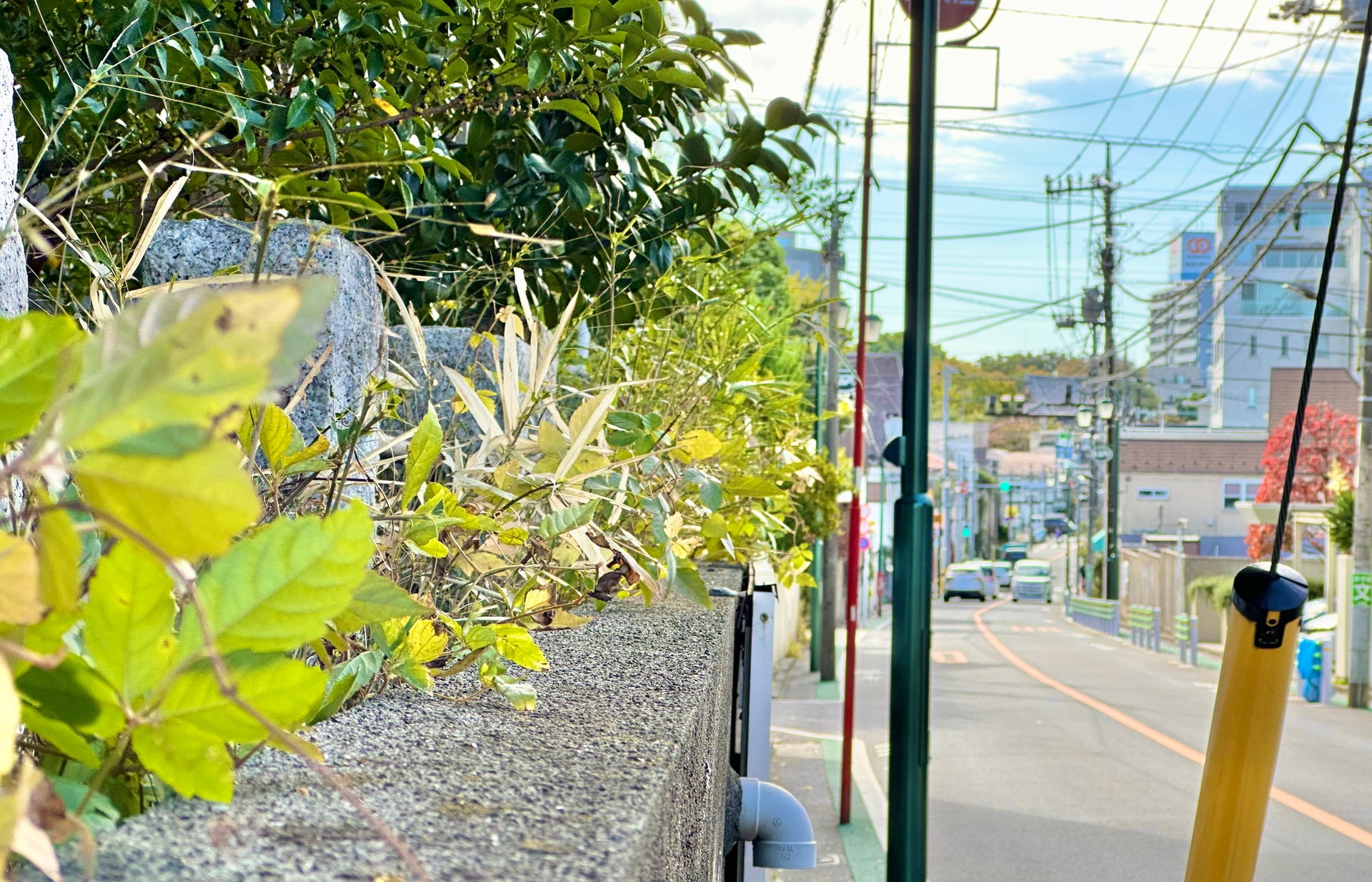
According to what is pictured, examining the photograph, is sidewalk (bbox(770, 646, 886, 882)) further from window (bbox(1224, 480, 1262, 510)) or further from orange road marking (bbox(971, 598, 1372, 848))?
window (bbox(1224, 480, 1262, 510))

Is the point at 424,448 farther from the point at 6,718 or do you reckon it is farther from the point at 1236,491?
the point at 1236,491

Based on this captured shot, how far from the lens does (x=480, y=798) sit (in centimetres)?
65

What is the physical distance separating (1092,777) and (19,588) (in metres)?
10.1

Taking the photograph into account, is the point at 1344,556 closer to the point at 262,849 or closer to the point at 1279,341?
the point at 262,849

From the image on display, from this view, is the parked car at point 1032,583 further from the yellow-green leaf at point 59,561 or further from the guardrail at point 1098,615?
the yellow-green leaf at point 59,561

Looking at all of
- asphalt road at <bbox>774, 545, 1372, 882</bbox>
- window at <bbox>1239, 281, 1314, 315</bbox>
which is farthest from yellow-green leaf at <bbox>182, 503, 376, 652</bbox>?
window at <bbox>1239, 281, 1314, 315</bbox>

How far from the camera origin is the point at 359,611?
780 millimetres

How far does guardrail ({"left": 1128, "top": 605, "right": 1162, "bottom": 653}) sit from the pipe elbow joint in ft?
85.4

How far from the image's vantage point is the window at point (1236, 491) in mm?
56281

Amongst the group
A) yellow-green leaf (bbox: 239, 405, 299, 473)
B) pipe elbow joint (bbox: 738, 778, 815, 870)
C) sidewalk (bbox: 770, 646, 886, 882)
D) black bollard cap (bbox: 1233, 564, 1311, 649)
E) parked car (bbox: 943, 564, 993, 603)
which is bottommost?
parked car (bbox: 943, 564, 993, 603)

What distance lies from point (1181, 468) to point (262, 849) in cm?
6200

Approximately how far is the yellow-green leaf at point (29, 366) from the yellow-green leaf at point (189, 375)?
94mm

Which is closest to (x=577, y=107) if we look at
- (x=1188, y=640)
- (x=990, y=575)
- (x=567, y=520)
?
(x=567, y=520)

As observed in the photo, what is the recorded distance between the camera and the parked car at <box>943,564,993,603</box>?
5278 centimetres
